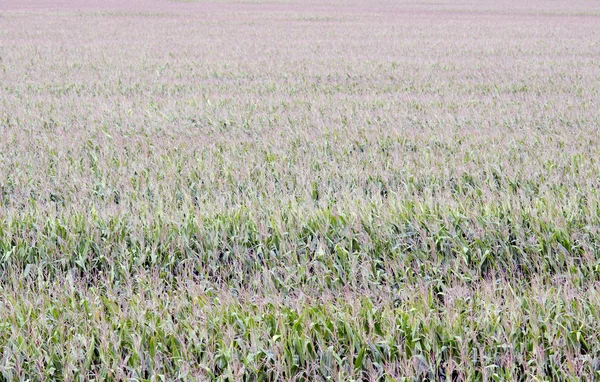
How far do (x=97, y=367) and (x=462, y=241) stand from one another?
2540 millimetres

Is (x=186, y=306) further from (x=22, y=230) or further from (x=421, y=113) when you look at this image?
(x=421, y=113)

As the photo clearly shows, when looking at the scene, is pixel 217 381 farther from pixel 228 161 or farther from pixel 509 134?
pixel 509 134

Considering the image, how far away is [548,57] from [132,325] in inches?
751

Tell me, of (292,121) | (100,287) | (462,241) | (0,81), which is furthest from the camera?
(0,81)

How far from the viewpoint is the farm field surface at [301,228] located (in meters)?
2.98

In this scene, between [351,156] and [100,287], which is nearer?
[100,287]

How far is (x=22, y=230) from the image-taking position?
4.74 metres

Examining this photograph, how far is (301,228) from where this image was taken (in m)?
4.75

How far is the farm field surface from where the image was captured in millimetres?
2984

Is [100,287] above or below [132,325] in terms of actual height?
below

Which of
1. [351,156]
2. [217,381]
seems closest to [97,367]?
[217,381]

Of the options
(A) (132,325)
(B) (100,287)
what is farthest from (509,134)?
(A) (132,325)

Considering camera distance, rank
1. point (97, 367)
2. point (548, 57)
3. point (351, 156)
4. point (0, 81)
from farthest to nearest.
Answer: point (548, 57) → point (0, 81) → point (351, 156) → point (97, 367)

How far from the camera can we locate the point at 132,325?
317 cm
